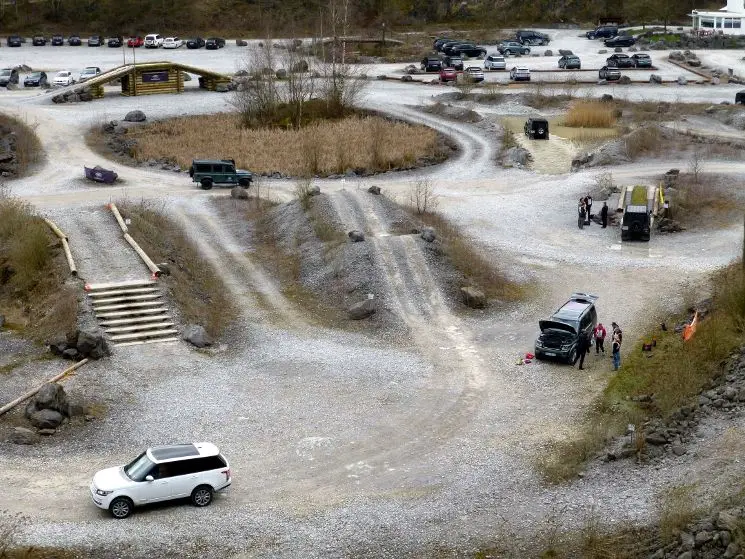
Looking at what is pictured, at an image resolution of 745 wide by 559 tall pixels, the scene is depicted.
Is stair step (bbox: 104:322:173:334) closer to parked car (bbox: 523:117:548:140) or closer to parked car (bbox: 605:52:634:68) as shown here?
parked car (bbox: 523:117:548:140)

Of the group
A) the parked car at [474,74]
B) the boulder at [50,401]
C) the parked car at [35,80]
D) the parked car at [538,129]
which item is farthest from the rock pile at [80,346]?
the parked car at [474,74]

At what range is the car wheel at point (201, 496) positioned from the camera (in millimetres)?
25558

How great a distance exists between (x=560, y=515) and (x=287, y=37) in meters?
95.4

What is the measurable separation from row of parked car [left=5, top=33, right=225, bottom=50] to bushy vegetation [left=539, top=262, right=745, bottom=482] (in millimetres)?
86460

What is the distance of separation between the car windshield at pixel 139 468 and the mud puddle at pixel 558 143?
138ft

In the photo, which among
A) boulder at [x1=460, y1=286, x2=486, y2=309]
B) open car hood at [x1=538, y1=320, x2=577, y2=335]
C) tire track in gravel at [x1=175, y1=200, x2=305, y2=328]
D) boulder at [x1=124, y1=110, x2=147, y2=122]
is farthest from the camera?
boulder at [x1=124, y1=110, x2=147, y2=122]

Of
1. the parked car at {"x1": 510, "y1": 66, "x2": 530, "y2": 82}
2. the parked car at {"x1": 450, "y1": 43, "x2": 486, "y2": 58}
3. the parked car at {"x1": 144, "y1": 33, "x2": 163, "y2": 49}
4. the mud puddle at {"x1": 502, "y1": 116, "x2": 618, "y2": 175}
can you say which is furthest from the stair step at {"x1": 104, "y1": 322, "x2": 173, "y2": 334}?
the parked car at {"x1": 144, "y1": 33, "x2": 163, "y2": 49}

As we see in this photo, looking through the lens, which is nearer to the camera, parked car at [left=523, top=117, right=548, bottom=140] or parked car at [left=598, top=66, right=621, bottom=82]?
parked car at [left=523, top=117, right=548, bottom=140]

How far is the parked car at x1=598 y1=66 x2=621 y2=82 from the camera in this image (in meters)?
90.1

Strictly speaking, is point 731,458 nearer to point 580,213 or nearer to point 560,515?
point 560,515

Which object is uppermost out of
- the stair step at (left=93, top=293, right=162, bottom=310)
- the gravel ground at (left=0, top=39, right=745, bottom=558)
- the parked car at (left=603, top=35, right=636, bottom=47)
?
the parked car at (left=603, top=35, right=636, bottom=47)

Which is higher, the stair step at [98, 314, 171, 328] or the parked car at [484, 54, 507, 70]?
the parked car at [484, 54, 507, 70]

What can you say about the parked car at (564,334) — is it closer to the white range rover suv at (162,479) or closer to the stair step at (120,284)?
the white range rover suv at (162,479)

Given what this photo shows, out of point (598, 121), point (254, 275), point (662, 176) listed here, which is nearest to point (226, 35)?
point (598, 121)
